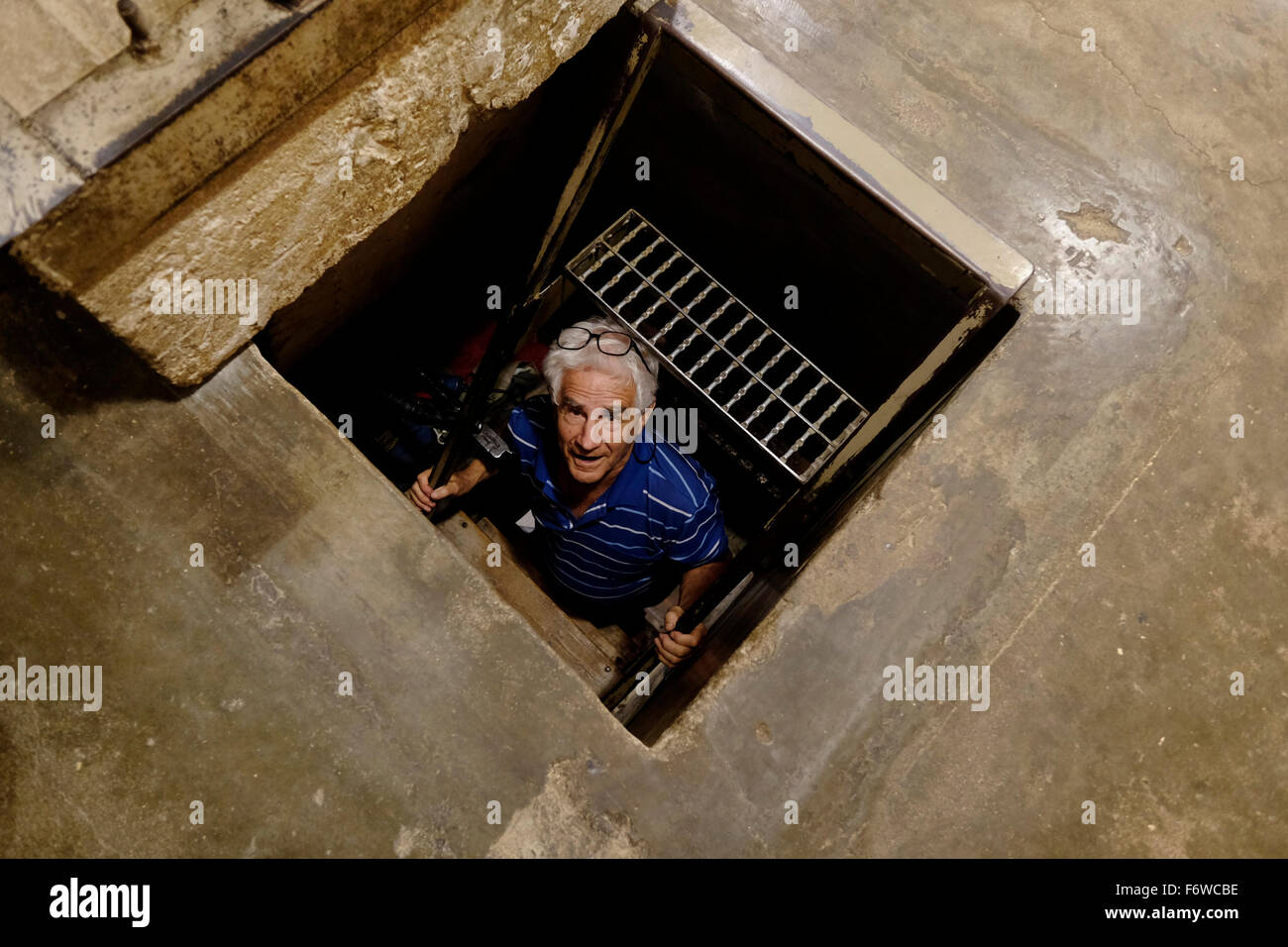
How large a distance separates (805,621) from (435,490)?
5.06ft

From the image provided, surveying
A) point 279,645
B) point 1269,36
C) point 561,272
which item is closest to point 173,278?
point 279,645

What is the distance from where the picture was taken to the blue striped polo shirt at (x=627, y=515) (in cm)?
304

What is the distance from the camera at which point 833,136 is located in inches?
106

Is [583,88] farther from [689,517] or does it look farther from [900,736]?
[900,736]

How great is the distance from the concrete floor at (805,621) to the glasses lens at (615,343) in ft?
3.66

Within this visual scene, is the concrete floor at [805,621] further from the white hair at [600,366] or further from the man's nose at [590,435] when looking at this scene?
the white hair at [600,366]

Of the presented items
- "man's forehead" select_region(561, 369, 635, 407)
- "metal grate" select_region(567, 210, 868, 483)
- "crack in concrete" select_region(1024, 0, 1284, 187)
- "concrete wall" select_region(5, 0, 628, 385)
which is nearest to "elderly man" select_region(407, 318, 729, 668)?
"man's forehead" select_region(561, 369, 635, 407)

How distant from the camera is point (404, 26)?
197 cm

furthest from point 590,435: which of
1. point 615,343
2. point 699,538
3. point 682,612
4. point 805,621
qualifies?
point 805,621

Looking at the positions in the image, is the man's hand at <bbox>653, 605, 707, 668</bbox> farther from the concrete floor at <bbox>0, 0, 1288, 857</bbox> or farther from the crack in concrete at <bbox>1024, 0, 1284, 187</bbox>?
the crack in concrete at <bbox>1024, 0, 1284, 187</bbox>

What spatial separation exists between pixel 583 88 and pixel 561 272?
720 mm

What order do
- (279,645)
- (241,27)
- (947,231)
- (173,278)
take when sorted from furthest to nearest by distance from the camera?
(947,231), (279,645), (173,278), (241,27)

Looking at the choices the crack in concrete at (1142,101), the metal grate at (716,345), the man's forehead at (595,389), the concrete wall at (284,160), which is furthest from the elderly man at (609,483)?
the crack in concrete at (1142,101)

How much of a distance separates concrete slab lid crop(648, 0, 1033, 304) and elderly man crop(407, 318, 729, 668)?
1.00 meters
